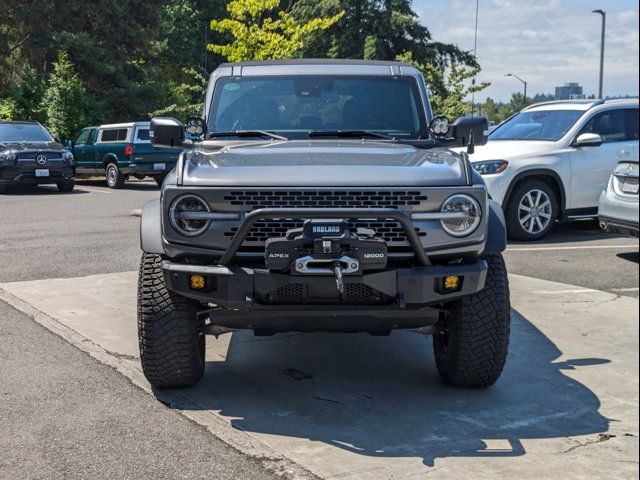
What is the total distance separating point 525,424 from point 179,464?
1.72 m

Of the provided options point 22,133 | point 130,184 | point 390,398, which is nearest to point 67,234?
point 390,398

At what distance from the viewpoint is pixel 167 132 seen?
5730 mm

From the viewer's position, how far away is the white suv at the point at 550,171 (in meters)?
11.4

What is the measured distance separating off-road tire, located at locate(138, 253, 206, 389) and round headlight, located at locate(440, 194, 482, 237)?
143 cm

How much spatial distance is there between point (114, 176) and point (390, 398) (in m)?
19.6

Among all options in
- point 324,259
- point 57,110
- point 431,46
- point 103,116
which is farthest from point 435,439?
point 431,46

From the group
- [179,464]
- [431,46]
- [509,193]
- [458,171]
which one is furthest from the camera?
[431,46]

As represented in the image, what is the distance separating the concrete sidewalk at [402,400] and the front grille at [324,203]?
932 millimetres

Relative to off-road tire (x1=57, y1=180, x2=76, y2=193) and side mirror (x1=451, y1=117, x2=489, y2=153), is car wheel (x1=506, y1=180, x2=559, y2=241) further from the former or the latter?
off-road tire (x1=57, y1=180, x2=76, y2=193)

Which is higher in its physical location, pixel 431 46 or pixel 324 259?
pixel 431 46

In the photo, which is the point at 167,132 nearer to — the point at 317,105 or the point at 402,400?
the point at 317,105

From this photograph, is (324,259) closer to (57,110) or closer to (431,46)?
(57,110)

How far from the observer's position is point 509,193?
Answer: 1141 cm

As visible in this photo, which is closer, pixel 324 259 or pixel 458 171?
pixel 324 259
